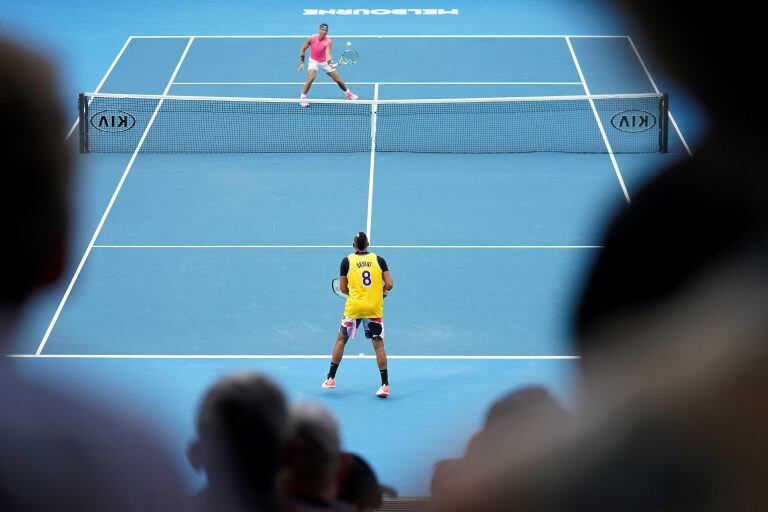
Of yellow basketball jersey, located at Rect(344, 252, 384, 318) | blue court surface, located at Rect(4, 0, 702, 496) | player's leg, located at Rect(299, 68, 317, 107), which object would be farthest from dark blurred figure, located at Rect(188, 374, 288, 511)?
player's leg, located at Rect(299, 68, 317, 107)

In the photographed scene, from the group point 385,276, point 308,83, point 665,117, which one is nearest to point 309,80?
point 308,83

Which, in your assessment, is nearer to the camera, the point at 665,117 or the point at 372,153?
the point at 665,117

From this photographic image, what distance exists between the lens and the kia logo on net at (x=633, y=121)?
21.4 meters

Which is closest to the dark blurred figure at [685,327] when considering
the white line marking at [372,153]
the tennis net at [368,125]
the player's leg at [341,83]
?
the white line marking at [372,153]

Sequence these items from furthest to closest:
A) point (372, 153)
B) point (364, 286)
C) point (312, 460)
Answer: point (372, 153), point (364, 286), point (312, 460)

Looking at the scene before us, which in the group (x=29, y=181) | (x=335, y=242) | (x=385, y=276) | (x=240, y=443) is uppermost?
(x=335, y=242)

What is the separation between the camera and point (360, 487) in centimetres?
136

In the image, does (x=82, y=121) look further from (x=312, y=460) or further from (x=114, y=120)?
(x=312, y=460)

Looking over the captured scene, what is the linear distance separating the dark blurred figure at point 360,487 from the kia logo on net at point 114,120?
69.2ft

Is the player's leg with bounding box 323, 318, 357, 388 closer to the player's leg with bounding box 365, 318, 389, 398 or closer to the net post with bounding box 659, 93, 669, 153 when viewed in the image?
the player's leg with bounding box 365, 318, 389, 398

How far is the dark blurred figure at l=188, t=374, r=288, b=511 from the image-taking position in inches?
38.9

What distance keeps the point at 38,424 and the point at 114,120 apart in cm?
2195

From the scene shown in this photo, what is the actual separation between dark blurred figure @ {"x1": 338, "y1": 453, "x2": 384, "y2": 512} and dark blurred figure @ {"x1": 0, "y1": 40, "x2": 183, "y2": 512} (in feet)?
0.95

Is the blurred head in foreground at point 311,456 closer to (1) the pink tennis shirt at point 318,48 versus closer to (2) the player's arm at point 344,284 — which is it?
(2) the player's arm at point 344,284
